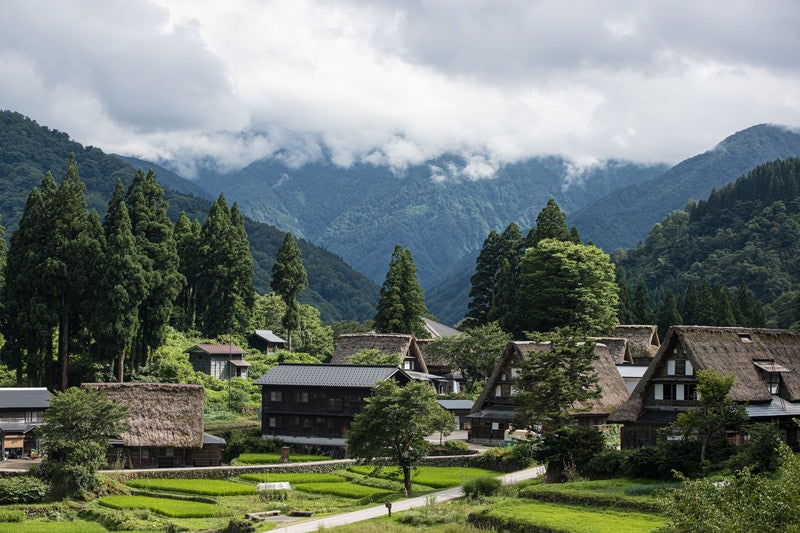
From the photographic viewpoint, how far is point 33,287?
6062 centimetres

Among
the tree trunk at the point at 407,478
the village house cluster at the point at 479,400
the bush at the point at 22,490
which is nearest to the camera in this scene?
the bush at the point at 22,490

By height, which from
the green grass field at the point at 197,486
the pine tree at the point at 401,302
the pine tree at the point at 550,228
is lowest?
the green grass field at the point at 197,486

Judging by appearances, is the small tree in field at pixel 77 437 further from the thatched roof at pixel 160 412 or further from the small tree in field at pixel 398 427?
the small tree in field at pixel 398 427

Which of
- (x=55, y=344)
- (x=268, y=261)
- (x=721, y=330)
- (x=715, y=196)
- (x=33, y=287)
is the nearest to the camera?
(x=721, y=330)

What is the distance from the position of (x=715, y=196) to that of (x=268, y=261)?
278ft

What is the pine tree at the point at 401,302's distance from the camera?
268ft

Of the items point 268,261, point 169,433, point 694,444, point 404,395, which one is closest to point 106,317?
point 169,433

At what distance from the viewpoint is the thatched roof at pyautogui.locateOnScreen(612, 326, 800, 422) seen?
47188 millimetres

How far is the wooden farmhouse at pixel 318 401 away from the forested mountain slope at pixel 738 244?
6497cm

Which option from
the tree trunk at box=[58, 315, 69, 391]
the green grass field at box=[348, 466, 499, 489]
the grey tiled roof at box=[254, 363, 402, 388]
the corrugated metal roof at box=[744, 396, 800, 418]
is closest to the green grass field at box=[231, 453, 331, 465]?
the green grass field at box=[348, 466, 499, 489]

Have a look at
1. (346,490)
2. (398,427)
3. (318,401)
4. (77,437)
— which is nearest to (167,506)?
(77,437)

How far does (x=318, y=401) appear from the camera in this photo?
62.0m

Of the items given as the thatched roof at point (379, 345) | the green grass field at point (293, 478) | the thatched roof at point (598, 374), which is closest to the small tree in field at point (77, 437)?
the green grass field at point (293, 478)

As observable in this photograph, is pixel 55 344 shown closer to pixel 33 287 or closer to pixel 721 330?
pixel 33 287
